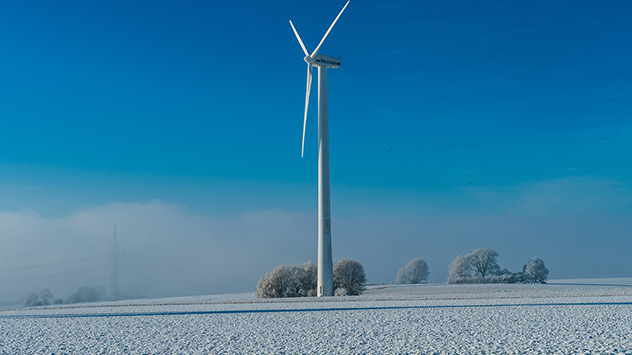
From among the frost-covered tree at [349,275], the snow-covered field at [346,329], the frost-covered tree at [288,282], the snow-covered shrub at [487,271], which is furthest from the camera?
the snow-covered shrub at [487,271]

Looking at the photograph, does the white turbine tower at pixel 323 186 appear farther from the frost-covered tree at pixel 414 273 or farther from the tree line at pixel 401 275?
the frost-covered tree at pixel 414 273

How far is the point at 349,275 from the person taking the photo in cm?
4181

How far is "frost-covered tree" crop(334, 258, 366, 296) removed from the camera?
137 feet

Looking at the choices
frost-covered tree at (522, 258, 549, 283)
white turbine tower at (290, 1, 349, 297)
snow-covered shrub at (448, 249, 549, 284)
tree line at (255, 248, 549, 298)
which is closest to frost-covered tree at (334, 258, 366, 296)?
tree line at (255, 248, 549, 298)

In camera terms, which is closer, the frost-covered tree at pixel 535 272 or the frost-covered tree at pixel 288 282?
the frost-covered tree at pixel 288 282

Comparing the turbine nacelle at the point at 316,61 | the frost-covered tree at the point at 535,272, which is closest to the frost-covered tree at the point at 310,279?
the turbine nacelle at the point at 316,61

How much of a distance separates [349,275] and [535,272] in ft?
62.4

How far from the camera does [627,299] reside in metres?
27.0

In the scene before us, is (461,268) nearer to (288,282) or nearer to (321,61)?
(288,282)

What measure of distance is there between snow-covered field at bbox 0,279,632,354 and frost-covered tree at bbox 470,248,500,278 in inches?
1006

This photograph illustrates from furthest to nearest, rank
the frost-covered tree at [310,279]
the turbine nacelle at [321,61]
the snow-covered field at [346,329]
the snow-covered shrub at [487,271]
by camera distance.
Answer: the snow-covered shrub at [487,271]
the turbine nacelle at [321,61]
the frost-covered tree at [310,279]
the snow-covered field at [346,329]

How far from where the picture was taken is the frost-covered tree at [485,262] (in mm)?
51781

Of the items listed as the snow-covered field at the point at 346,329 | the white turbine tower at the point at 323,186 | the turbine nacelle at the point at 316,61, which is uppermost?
the turbine nacelle at the point at 316,61

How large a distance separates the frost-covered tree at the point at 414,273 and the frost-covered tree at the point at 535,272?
9.15 meters
